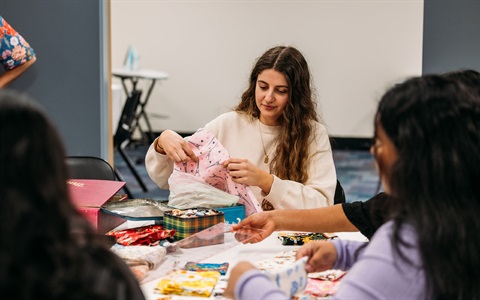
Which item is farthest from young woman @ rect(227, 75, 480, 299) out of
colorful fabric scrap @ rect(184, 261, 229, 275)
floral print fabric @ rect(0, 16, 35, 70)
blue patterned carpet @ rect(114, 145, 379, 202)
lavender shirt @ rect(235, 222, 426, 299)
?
blue patterned carpet @ rect(114, 145, 379, 202)

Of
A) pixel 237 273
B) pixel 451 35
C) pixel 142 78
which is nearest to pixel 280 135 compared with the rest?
pixel 237 273

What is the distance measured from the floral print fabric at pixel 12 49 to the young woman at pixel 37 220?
9.95ft

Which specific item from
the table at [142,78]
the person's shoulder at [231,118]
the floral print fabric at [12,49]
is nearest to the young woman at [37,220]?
the person's shoulder at [231,118]

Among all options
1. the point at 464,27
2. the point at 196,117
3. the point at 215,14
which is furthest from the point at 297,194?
the point at 196,117

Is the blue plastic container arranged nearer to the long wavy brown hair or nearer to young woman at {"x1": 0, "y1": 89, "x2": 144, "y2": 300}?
the long wavy brown hair

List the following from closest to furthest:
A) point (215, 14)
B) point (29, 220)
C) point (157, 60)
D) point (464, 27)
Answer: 1. point (29, 220)
2. point (464, 27)
3. point (215, 14)
4. point (157, 60)

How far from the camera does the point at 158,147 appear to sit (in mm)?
2658

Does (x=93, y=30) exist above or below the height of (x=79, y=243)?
above

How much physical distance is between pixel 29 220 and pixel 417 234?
675mm

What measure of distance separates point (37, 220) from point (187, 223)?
127 cm

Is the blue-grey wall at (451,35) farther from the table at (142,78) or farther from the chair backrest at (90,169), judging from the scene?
the table at (142,78)

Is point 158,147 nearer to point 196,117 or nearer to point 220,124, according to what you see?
point 220,124

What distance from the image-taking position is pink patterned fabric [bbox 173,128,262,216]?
2412mm

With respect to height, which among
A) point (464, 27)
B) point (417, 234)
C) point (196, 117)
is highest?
point (464, 27)
